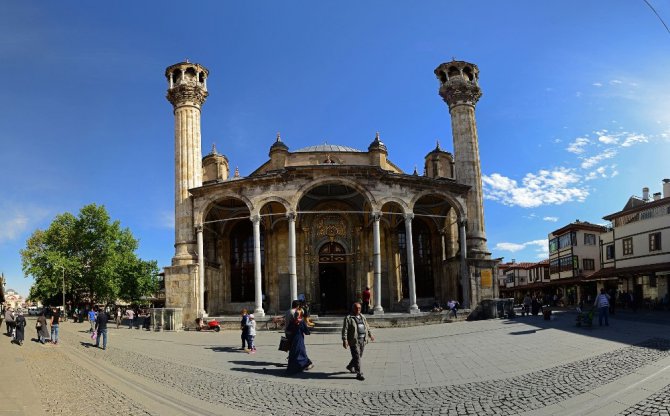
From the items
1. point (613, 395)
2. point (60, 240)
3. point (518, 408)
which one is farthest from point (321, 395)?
point (60, 240)

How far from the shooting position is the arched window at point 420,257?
29922mm

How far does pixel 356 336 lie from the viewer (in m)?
9.37

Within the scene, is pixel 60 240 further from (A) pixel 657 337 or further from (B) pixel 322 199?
(A) pixel 657 337

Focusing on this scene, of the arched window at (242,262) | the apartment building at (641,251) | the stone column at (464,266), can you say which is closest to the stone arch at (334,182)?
the stone column at (464,266)

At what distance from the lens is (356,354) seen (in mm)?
9367

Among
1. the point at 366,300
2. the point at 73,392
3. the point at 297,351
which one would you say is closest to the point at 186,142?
the point at 366,300

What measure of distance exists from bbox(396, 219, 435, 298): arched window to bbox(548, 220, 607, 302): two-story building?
20.9 m

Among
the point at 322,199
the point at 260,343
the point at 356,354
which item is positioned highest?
the point at 322,199

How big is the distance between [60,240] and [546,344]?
45.6 m

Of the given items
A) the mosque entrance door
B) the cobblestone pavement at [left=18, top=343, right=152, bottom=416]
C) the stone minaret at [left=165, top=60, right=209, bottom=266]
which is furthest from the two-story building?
the cobblestone pavement at [left=18, top=343, right=152, bottom=416]

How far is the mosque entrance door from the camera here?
28.5 metres

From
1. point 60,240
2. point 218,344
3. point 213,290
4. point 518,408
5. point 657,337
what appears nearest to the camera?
point 518,408

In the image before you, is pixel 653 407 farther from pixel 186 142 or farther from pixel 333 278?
pixel 186 142

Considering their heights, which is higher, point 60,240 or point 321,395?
point 60,240
